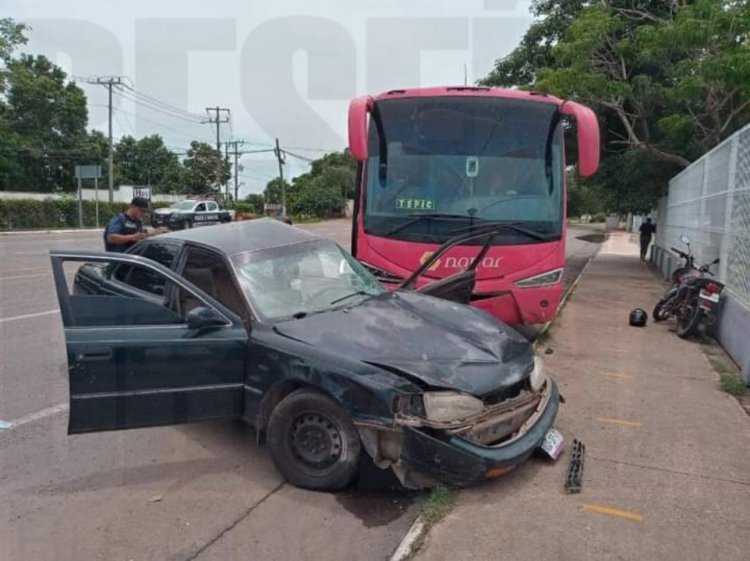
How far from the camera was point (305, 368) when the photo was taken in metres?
3.61

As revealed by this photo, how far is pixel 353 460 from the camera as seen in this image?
3.56m

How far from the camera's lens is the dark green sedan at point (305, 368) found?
3.39 m

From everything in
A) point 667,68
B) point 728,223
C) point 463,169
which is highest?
point 667,68

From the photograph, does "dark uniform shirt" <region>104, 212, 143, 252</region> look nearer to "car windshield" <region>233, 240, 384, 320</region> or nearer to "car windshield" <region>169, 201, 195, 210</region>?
"car windshield" <region>233, 240, 384, 320</region>

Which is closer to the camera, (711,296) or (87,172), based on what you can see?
(711,296)

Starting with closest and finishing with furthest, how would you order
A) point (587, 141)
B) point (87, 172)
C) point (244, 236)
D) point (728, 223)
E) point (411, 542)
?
1. point (411, 542)
2. point (244, 236)
3. point (587, 141)
4. point (728, 223)
5. point (87, 172)

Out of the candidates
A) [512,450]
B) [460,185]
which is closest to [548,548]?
[512,450]

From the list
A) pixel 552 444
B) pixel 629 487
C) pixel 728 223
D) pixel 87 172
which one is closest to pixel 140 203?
pixel 552 444

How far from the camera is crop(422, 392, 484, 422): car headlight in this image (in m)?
3.35

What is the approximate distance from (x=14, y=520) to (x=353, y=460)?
1.91 meters

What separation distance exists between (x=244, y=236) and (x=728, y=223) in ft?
22.1

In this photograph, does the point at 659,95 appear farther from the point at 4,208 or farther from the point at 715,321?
the point at 4,208

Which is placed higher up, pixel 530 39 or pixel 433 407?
pixel 530 39

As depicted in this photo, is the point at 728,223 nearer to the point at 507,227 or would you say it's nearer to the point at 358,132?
the point at 507,227
